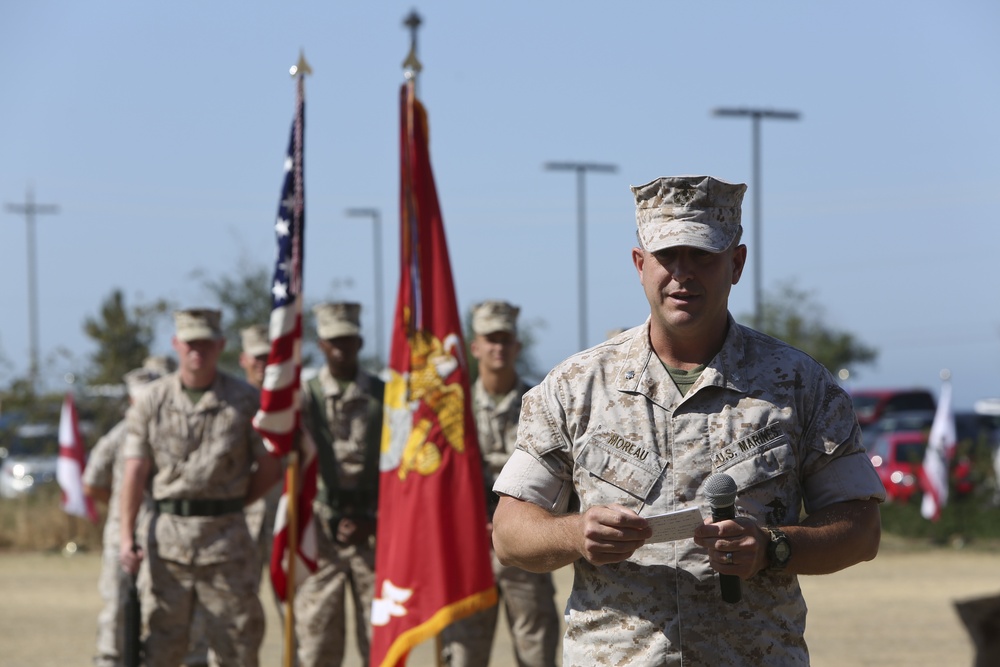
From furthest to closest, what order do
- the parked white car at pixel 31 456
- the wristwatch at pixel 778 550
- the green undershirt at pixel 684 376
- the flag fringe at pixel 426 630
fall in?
1. the parked white car at pixel 31 456
2. the flag fringe at pixel 426 630
3. the green undershirt at pixel 684 376
4. the wristwatch at pixel 778 550

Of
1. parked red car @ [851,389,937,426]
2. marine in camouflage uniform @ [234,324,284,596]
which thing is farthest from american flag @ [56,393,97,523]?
parked red car @ [851,389,937,426]

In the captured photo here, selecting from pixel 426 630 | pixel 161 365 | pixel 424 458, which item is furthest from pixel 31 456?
pixel 426 630

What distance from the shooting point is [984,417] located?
94.2 feet

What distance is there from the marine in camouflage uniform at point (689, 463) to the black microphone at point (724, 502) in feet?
0.25

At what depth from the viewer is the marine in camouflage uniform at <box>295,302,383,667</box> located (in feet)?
28.1

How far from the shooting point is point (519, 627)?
8672mm

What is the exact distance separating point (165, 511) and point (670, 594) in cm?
519

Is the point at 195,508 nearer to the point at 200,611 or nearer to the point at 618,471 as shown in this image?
the point at 200,611

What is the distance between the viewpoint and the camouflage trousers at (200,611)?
319 inches

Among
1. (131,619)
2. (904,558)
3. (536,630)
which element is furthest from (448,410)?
(904,558)

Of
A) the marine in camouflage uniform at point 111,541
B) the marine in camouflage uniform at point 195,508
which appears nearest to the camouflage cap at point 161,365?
the marine in camouflage uniform at point 111,541

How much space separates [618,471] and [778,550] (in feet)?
1.49

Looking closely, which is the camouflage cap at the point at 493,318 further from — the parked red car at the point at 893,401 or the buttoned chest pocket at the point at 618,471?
the parked red car at the point at 893,401

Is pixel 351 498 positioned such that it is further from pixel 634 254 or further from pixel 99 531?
pixel 99 531
